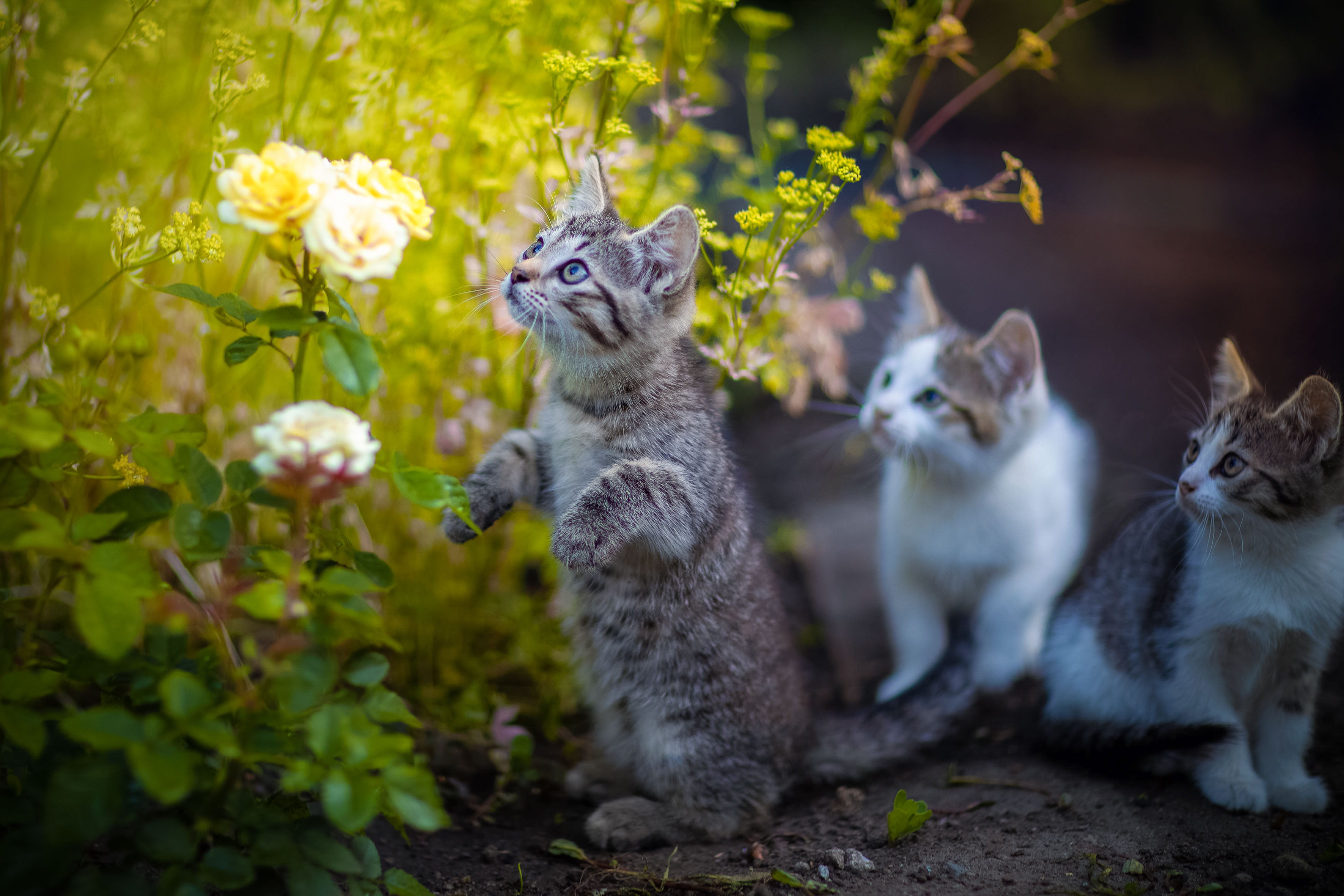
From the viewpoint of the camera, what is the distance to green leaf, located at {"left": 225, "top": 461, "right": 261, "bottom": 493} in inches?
63.4

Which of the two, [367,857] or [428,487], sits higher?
[428,487]

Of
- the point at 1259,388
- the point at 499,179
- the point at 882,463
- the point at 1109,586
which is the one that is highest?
the point at 499,179

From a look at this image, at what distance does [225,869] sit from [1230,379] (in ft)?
8.14

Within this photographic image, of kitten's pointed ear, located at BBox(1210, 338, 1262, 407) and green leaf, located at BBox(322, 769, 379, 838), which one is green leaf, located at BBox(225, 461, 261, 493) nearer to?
green leaf, located at BBox(322, 769, 379, 838)

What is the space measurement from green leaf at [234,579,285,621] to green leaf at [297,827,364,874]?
423mm

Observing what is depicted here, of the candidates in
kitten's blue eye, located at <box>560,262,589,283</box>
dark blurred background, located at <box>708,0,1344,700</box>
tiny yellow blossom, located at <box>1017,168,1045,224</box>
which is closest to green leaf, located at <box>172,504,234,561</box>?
kitten's blue eye, located at <box>560,262,589,283</box>

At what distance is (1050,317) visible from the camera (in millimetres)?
5238

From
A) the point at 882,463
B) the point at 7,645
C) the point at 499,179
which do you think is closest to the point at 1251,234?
the point at 882,463

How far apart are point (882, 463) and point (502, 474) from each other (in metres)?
2.31

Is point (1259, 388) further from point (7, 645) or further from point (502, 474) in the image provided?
point (7, 645)

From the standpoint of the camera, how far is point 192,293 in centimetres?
171

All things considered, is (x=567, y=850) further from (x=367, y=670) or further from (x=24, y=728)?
(x=24, y=728)

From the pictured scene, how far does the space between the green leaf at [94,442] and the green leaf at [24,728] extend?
44cm

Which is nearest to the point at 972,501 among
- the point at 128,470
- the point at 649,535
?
the point at 649,535
